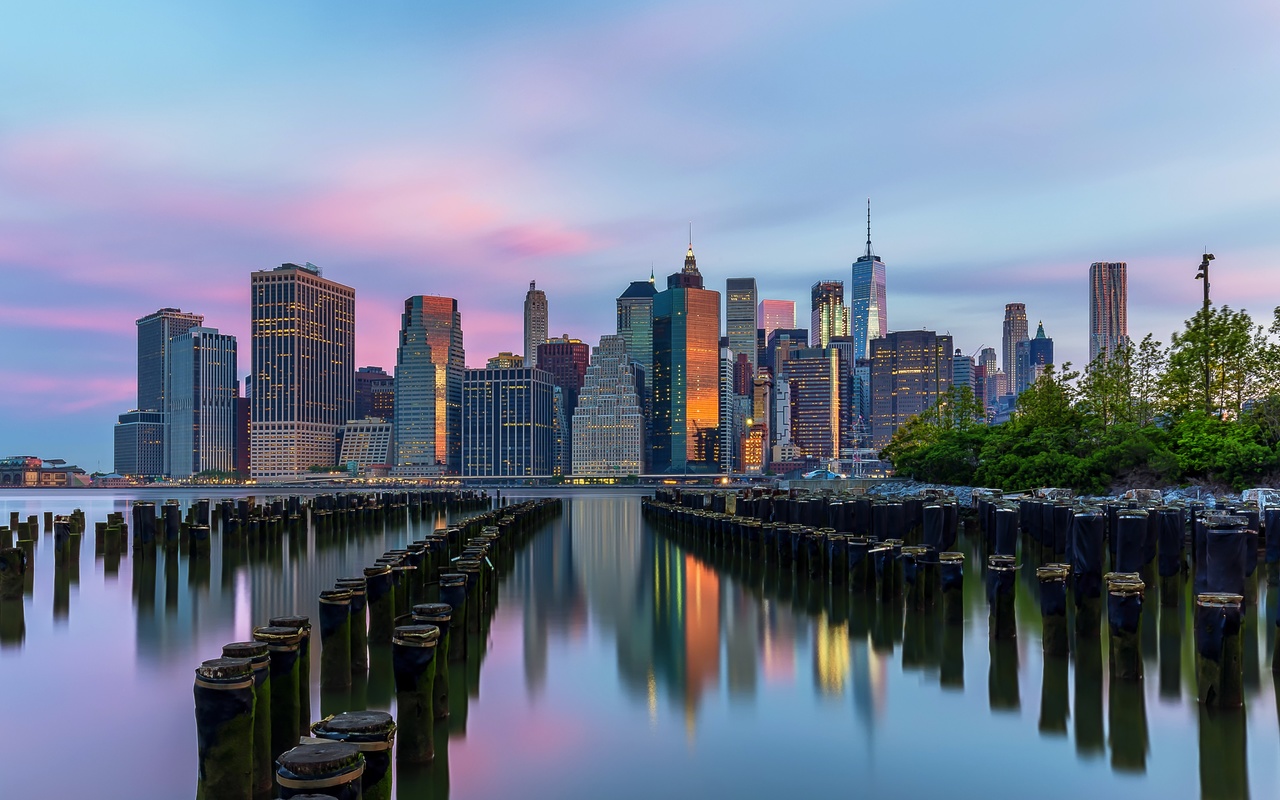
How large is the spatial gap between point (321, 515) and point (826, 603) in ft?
108

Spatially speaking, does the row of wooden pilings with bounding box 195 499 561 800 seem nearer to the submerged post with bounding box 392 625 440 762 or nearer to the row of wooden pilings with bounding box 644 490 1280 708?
the submerged post with bounding box 392 625 440 762

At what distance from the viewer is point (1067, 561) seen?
2219cm

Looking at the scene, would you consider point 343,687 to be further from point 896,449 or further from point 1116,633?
point 896,449

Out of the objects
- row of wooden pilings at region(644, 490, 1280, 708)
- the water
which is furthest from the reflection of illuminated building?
row of wooden pilings at region(644, 490, 1280, 708)

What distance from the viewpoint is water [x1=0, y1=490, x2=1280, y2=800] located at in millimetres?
9039

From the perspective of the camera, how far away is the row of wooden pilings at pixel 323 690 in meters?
6.21

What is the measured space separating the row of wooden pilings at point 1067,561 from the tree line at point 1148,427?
10.8 m

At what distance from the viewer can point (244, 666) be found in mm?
7516

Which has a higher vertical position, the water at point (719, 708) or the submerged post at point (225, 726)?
the submerged post at point (225, 726)

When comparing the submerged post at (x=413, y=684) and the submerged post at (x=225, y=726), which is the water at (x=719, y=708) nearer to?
the submerged post at (x=413, y=684)

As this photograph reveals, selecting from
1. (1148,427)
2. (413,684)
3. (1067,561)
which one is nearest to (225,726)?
(413,684)

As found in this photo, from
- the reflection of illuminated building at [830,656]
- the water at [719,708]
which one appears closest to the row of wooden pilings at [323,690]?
the water at [719,708]

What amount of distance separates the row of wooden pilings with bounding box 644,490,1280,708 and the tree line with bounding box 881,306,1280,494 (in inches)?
426

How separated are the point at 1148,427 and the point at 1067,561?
26.7 meters
